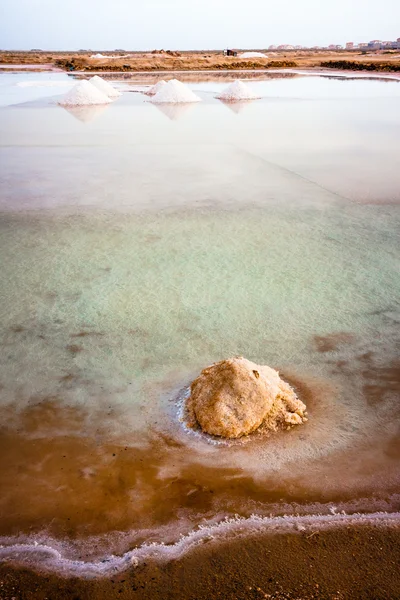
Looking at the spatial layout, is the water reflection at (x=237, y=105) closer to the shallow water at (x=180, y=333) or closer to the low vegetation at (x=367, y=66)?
the shallow water at (x=180, y=333)

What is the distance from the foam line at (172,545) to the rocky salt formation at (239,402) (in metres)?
0.34

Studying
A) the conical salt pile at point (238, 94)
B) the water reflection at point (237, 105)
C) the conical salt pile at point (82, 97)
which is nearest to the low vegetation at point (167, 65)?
the conical salt pile at point (238, 94)

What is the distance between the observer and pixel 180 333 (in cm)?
229

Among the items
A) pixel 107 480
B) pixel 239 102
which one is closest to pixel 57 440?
pixel 107 480

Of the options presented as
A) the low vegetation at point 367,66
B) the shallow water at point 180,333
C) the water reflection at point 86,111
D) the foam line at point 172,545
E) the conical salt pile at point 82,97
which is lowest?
the foam line at point 172,545

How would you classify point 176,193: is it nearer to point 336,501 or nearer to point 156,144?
point 156,144

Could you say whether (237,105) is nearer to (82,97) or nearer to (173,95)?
(173,95)

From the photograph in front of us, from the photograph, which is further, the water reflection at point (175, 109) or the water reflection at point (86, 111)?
the water reflection at point (175, 109)

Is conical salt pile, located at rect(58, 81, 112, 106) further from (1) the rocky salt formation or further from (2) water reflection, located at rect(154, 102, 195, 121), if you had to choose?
(1) the rocky salt formation

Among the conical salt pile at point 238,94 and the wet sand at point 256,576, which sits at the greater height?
the conical salt pile at point 238,94

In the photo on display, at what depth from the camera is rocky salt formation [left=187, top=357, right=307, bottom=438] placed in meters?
1.65

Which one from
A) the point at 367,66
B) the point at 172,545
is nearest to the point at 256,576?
the point at 172,545

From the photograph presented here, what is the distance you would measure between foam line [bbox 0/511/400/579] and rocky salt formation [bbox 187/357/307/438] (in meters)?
0.34

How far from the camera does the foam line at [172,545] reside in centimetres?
124
